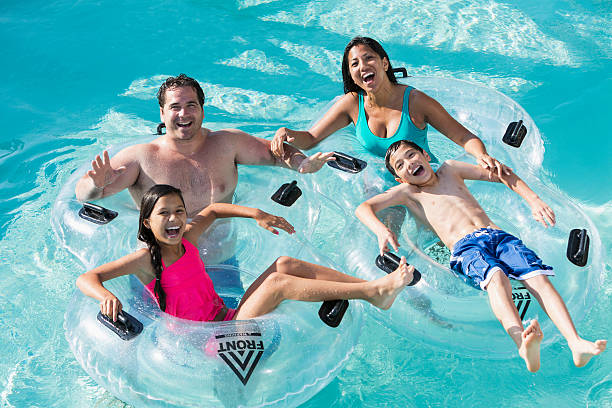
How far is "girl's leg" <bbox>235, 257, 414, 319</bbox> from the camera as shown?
2936 mm

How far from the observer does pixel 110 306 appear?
2.74m

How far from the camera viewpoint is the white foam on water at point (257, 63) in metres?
5.98

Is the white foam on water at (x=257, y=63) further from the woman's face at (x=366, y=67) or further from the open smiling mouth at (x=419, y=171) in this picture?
the open smiling mouth at (x=419, y=171)

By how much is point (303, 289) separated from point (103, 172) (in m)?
1.17

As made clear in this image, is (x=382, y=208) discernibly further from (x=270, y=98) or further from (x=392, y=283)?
(x=270, y=98)

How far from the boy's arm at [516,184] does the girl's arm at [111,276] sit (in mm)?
1714

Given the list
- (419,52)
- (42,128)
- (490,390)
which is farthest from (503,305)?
(42,128)

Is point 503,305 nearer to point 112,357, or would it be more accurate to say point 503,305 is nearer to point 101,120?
point 112,357

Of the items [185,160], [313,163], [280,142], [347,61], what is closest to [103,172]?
[185,160]

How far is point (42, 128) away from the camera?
5535 millimetres

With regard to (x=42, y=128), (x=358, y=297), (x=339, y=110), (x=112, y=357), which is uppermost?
(x=339, y=110)

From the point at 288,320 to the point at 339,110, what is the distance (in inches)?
60.9

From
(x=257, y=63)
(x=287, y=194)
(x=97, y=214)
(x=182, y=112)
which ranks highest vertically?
(x=182, y=112)

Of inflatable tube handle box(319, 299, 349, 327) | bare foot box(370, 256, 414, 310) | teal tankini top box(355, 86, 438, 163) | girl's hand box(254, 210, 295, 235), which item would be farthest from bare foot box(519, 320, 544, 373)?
teal tankini top box(355, 86, 438, 163)
